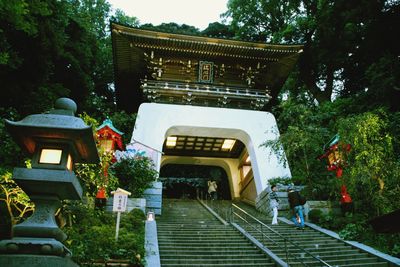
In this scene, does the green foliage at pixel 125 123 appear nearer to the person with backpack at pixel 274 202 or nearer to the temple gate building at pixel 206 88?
the temple gate building at pixel 206 88

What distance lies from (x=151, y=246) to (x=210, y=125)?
965cm

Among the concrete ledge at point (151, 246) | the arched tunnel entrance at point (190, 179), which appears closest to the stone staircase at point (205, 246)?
the concrete ledge at point (151, 246)

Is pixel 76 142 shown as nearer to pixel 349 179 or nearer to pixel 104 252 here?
pixel 104 252

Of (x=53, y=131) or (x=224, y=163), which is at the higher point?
(x=224, y=163)

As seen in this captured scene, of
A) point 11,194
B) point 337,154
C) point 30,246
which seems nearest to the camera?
point 30,246

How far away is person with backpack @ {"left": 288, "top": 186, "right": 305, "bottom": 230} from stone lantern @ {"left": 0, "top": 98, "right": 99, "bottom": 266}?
7895mm

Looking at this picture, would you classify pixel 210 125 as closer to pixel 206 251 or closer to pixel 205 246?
pixel 205 246

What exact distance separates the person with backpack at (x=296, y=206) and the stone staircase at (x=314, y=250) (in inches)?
10.0

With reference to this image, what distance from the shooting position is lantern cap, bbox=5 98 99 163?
443 cm

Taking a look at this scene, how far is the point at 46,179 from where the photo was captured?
4250 mm

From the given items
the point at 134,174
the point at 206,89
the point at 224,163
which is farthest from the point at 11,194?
the point at 224,163

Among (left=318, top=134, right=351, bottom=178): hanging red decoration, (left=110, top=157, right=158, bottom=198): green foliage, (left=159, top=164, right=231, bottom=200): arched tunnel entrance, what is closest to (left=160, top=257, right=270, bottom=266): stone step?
(left=318, top=134, right=351, bottom=178): hanging red decoration

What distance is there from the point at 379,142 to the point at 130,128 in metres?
12.8

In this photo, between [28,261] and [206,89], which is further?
[206,89]
